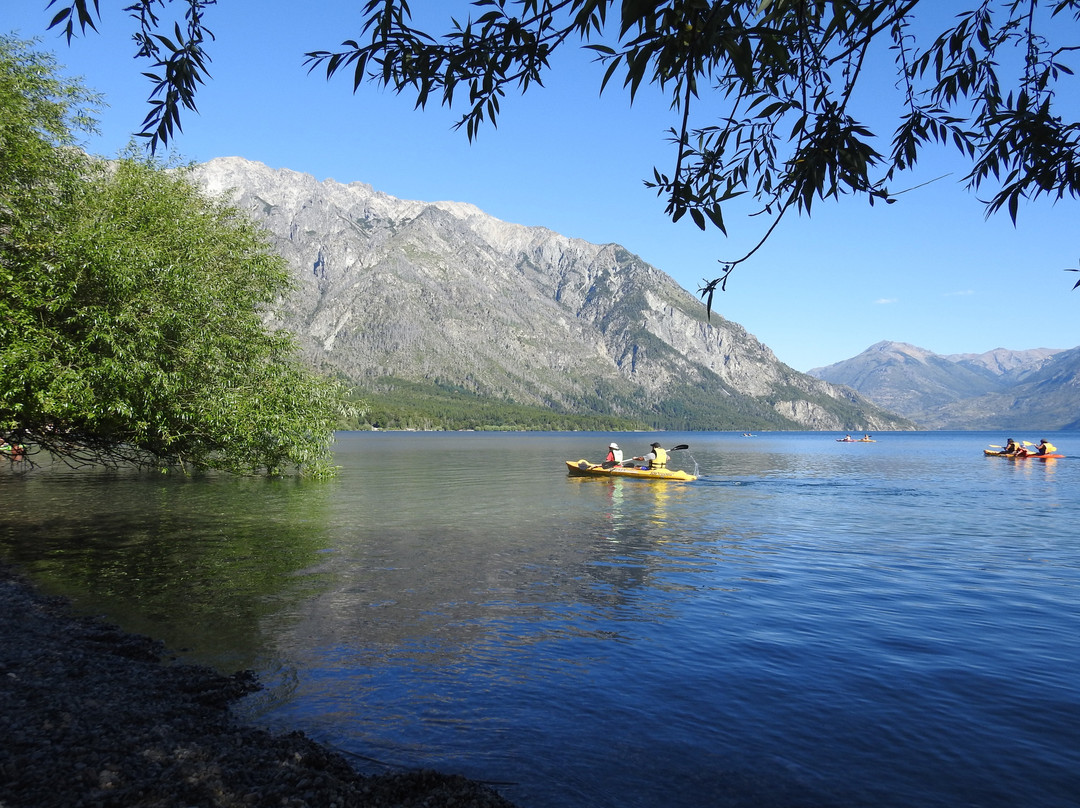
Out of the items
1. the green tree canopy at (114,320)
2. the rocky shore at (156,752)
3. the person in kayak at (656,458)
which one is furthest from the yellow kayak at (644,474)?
the rocky shore at (156,752)

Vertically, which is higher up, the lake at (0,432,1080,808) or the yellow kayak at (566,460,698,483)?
the yellow kayak at (566,460,698,483)

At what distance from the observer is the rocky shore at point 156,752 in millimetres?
6457

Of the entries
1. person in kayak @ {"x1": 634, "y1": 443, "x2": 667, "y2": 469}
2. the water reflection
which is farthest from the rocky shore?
person in kayak @ {"x1": 634, "y1": 443, "x2": 667, "y2": 469}

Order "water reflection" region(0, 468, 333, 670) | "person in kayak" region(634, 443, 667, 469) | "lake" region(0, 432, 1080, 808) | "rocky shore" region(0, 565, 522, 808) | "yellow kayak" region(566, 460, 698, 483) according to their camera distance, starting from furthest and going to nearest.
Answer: "person in kayak" region(634, 443, 667, 469) < "yellow kayak" region(566, 460, 698, 483) < "water reflection" region(0, 468, 333, 670) < "lake" region(0, 432, 1080, 808) < "rocky shore" region(0, 565, 522, 808)

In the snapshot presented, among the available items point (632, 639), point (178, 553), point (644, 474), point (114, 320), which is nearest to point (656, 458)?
point (644, 474)

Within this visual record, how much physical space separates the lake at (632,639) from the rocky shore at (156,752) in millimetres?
786

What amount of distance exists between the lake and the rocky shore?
30.9 inches

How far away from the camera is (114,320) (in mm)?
19234

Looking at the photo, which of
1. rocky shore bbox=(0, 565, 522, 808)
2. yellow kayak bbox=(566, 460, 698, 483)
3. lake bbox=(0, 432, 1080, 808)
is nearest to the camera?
rocky shore bbox=(0, 565, 522, 808)

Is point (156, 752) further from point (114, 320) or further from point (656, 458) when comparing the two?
point (656, 458)

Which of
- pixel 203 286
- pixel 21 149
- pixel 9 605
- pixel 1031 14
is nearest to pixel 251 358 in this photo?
pixel 203 286

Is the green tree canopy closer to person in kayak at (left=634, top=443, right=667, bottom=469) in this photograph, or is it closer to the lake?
the lake

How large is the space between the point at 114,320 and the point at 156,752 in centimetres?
1574

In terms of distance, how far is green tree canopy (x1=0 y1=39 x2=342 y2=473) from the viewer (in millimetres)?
18422
